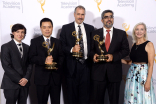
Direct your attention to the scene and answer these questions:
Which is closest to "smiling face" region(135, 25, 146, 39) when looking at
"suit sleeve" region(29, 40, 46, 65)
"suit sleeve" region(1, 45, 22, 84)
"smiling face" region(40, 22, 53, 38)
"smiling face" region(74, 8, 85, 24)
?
"smiling face" region(74, 8, 85, 24)

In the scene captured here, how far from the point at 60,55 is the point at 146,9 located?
7.14ft

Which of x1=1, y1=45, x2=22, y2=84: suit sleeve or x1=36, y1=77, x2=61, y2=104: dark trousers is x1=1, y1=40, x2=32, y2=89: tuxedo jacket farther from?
x1=36, y1=77, x2=61, y2=104: dark trousers

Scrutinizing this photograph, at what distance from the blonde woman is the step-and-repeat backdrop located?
97 cm

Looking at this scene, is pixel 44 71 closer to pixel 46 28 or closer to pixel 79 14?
pixel 46 28

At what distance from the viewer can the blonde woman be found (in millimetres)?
2168

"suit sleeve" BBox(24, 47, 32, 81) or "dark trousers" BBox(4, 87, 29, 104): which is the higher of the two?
"suit sleeve" BBox(24, 47, 32, 81)

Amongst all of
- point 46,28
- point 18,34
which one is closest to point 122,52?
point 46,28

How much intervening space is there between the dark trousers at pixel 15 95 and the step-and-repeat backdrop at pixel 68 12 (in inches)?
36.9

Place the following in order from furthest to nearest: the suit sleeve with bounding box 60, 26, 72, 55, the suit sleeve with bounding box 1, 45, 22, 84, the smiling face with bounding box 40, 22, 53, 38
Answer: the suit sleeve with bounding box 60, 26, 72, 55, the smiling face with bounding box 40, 22, 53, 38, the suit sleeve with bounding box 1, 45, 22, 84

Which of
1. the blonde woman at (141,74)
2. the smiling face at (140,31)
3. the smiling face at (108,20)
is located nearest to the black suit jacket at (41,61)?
the smiling face at (108,20)

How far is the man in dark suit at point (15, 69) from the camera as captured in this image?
214 centimetres

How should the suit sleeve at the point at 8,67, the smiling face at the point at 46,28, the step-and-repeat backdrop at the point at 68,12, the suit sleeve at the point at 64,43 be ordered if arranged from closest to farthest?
the suit sleeve at the point at 8,67 < the smiling face at the point at 46,28 < the suit sleeve at the point at 64,43 < the step-and-repeat backdrop at the point at 68,12

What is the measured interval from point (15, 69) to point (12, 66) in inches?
2.9

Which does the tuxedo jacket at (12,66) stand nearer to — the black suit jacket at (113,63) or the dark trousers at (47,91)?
the dark trousers at (47,91)
